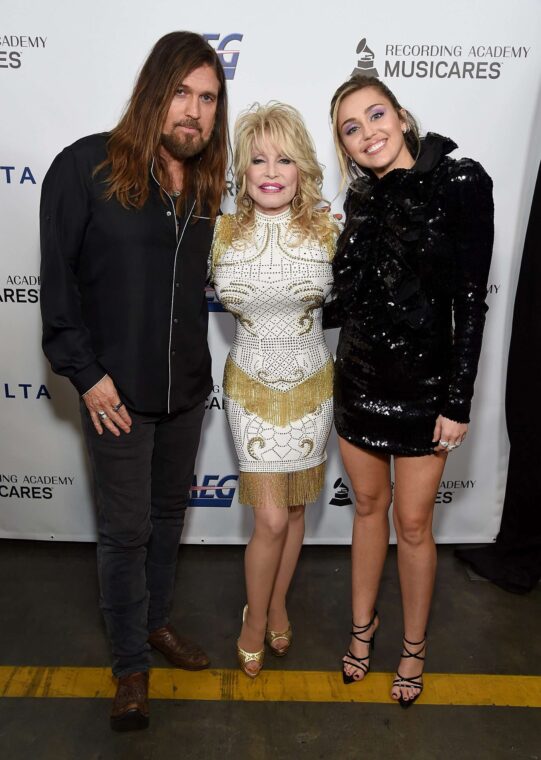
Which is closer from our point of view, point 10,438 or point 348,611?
point 348,611

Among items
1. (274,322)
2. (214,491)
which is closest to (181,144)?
(274,322)

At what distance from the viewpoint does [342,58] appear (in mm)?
2846

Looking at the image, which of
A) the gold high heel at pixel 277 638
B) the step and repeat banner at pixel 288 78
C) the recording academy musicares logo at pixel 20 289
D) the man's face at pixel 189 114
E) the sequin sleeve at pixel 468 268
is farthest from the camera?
the recording academy musicares logo at pixel 20 289

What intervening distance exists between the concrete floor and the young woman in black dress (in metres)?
0.23

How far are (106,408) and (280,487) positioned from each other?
69cm

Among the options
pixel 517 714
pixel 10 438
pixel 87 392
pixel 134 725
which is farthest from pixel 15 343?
pixel 517 714

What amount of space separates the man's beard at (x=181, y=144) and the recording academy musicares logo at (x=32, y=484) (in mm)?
1869

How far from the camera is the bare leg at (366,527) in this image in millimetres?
2402

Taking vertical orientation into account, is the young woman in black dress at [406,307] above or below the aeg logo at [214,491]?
above

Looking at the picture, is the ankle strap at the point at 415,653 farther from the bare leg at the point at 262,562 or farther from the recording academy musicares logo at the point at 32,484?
the recording academy musicares logo at the point at 32,484

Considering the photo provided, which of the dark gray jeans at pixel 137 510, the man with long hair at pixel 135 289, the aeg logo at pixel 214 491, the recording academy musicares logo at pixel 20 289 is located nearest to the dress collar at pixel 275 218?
the man with long hair at pixel 135 289

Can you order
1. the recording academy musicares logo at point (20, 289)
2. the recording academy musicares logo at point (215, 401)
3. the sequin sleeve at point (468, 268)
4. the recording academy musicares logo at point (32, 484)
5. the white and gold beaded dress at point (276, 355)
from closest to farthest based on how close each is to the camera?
the sequin sleeve at point (468, 268)
the white and gold beaded dress at point (276, 355)
the recording academy musicares logo at point (20, 289)
the recording academy musicares logo at point (215, 401)
the recording academy musicares logo at point (32, 484)

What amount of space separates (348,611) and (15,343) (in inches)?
78.2

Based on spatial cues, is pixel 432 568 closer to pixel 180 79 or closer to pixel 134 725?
pixel 134 725
